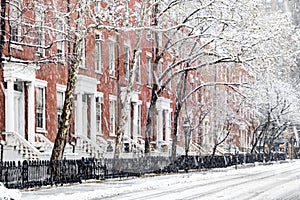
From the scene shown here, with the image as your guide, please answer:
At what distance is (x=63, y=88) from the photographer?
36156mm

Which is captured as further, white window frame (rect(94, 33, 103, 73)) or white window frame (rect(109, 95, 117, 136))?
white window frame (rect(109, 95, 117, 136))

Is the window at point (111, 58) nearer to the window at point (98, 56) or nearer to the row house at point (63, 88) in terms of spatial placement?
the row house at point (63, 88)

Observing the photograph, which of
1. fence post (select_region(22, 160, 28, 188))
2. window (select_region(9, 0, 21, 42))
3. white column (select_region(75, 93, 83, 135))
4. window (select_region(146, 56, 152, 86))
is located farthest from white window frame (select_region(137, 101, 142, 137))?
fence post (select_region(22, 160, 28, 188))

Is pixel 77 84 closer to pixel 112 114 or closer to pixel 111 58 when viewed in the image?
pixel 111 58

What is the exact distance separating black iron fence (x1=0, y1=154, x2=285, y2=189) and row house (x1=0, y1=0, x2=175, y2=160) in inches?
114

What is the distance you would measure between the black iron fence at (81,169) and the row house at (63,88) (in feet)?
9.51

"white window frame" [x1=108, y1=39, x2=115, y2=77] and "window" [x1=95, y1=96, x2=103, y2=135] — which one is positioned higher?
"white window frame" [x1=108, y1=39, x2=115, y2=77]

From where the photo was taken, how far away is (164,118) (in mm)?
53031

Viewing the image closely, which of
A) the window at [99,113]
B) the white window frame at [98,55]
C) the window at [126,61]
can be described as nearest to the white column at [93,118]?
the window at [99,113]

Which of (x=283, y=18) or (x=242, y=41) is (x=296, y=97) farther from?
(x=242, y=41)

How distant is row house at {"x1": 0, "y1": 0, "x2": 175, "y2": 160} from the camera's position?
27562 mm

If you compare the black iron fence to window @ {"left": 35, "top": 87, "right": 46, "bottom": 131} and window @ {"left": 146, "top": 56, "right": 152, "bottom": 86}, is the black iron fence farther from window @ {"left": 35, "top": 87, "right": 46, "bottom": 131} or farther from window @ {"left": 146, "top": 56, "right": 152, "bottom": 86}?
window @ {"left": 146, "top": 56, "right": 152, "bottom": 86}

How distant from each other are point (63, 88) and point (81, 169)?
380 inches

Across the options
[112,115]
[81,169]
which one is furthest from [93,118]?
[81,169]
